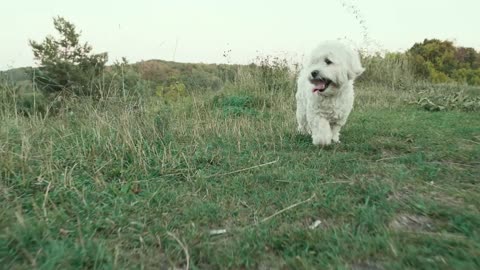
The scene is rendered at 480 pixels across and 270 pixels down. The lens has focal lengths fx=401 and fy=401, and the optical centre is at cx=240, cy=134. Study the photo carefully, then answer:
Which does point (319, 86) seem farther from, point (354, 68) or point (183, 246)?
point (183, 246)

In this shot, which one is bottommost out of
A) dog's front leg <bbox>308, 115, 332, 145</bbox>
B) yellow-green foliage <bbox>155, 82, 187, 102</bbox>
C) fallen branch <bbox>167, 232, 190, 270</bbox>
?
fallen branch <bbox>167, 232, 190, 270</bbox>

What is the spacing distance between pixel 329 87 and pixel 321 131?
56cm

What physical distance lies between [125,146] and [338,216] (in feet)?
7.42

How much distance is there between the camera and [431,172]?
11.7 feet

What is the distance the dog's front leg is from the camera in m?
5.03

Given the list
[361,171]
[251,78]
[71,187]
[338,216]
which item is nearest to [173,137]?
[71,187]

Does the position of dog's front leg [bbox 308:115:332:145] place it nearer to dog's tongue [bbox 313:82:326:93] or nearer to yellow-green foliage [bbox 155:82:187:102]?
dog's tongue [bbox 313:82:326:93]

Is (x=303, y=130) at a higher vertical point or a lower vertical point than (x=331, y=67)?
lower

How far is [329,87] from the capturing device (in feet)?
16.3

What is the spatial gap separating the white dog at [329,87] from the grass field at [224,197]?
0.29m

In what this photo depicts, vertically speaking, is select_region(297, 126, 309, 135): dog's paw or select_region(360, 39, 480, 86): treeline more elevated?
select_region(360, 39, 480, 86): treeline

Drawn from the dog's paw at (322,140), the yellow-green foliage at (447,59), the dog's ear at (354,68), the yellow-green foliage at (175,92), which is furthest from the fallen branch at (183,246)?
the yellow-green foliage at (447,59)

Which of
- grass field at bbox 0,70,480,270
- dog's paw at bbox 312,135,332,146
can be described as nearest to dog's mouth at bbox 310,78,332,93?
dog's paw at bbox 312,135,332,146

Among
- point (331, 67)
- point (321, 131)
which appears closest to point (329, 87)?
point (331, 67)
